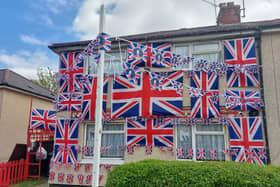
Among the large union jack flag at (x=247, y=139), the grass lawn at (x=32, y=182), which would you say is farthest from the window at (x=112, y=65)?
the grass lawn at (x=32, y=182)

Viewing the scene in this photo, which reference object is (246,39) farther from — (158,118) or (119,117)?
(119,117)

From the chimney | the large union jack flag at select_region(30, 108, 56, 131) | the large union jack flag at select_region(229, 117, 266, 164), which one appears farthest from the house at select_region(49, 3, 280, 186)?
the chimney

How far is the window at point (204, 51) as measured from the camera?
7.52 metres

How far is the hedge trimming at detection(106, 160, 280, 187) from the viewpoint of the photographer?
4270mm

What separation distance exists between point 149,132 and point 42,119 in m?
5.72

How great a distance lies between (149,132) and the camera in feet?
23.3

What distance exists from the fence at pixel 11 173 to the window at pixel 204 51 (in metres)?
8.25

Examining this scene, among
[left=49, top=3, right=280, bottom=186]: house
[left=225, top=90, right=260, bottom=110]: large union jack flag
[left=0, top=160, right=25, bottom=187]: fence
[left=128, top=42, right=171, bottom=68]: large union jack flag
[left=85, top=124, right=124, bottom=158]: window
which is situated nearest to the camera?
[left=128, top=42, right=171, bottom=68]: large union jack flag

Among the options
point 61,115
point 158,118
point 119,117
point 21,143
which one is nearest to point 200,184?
point 158,118

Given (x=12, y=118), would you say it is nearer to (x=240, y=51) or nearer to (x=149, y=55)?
(x=149, y=55)

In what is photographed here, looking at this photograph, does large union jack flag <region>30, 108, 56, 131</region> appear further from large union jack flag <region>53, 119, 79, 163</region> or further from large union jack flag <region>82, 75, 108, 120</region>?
large union jack flag <region>82, 75, 108, 120</region>

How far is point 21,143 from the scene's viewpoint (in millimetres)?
11031

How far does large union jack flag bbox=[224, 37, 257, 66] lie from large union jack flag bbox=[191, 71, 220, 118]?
947mm

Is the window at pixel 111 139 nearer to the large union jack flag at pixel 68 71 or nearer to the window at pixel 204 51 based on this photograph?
the large union jack flag at pixel 68 71
